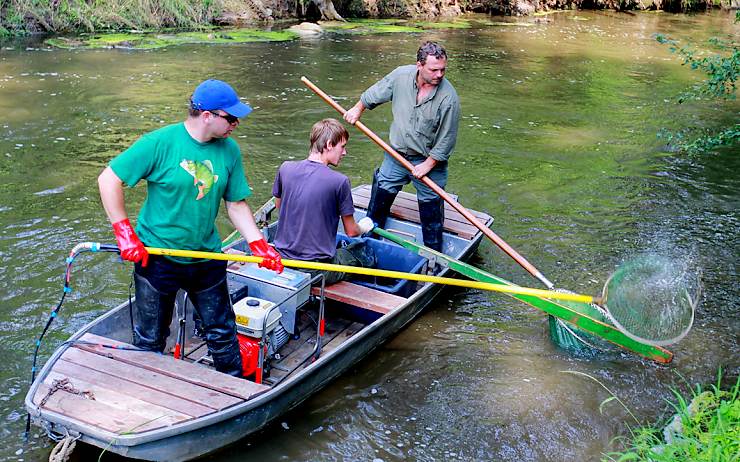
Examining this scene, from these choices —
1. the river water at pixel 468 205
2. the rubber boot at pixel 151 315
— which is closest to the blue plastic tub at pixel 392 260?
the river water at pixel 468 205

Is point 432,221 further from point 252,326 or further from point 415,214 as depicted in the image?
point 252,326

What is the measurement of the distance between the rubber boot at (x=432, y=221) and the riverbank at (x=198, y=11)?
13.7 m

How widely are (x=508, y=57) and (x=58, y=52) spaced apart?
1051 cm

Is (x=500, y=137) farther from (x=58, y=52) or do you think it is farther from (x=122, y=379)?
(x=58, y=52)

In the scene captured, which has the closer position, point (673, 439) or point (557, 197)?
point (673, 439)

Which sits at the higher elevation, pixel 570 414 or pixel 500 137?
pixel 500 137

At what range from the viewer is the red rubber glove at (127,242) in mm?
4052

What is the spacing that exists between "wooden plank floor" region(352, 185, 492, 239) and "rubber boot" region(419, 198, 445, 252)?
14.5 inches

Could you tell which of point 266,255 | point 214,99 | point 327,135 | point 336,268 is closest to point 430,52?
point 327,135

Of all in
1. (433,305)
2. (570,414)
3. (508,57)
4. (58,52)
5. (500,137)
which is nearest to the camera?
(570,414)

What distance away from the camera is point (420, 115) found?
6.53 meters

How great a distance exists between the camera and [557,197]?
32.2 ft

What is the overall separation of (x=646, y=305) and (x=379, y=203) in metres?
2.97

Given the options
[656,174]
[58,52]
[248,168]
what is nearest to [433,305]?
[248,168]
